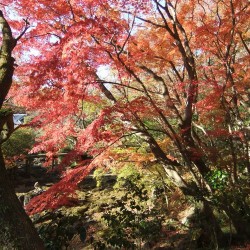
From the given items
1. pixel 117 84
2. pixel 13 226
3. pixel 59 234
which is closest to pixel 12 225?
pixel 13 226

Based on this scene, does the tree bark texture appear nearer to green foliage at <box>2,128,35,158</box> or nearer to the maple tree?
the maple tree

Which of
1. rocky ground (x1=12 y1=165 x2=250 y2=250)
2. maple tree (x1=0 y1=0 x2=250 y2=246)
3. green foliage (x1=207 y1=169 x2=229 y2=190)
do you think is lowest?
rocky ground (x1=12 y1=165 x2=250 y2=250)

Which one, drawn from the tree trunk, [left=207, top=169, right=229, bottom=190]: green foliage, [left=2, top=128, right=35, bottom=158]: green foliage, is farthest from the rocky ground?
[left=2, top=128, right=35, bottom=158]: green foliage

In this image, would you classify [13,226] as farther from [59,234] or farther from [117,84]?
[117,84]

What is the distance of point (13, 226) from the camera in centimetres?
358

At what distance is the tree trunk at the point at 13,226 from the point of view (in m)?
3.50

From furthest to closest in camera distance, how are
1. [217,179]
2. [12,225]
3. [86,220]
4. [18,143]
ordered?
[18,143], [86,220], [217,179], [12,225]

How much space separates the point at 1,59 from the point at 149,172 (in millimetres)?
6404

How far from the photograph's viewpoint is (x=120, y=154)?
7.66 metres

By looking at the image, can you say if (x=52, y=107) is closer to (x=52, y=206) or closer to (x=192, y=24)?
(x=52, y=206)

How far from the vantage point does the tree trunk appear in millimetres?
3498

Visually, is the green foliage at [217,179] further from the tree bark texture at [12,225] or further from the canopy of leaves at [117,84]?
the tree bark texture at [12,225]

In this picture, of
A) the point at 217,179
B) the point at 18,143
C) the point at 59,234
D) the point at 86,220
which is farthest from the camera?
the point at 18,143

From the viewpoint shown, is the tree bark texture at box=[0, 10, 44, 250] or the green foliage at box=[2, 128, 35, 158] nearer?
the tree bark texture at box=[0, 10, 44, 250]
